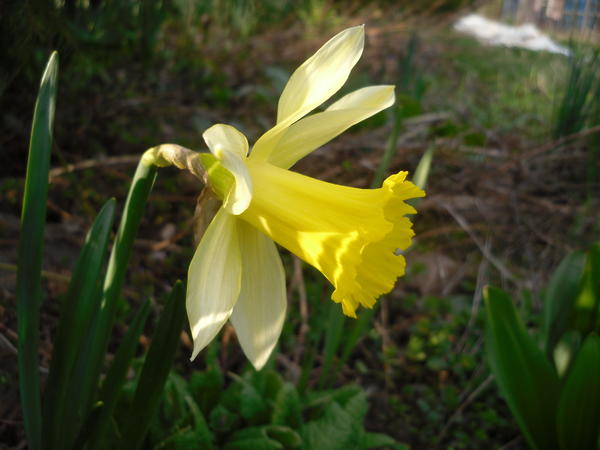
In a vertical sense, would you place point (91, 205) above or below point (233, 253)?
below

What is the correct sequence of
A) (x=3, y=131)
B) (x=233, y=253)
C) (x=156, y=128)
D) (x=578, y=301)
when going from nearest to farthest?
(x=233, y=253), (x=578, y=301), (x=3, y=131), (x=156, y=128)

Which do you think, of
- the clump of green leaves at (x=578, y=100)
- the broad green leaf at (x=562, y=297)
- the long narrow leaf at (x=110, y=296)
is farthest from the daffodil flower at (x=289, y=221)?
the clump of green leaves at (x=578, y=100)

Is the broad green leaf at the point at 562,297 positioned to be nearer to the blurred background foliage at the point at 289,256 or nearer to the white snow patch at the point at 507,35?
the blurred background foliage at the point at 289,256

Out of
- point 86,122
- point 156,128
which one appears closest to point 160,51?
point 156,128

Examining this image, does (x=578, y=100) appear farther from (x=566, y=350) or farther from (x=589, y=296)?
(x=566, y=350)

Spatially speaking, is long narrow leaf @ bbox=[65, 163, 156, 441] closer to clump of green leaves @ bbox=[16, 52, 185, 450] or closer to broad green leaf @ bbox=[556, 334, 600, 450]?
clump of green leaves @ bbox=[16, 52, 185, 450]

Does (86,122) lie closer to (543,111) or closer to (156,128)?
(156,128)
